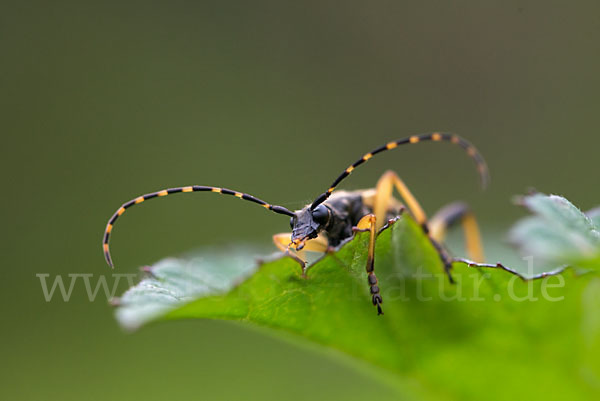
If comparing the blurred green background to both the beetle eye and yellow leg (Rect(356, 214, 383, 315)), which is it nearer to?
the beetle eye

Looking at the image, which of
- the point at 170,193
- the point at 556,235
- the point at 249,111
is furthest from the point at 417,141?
the point at 249,111

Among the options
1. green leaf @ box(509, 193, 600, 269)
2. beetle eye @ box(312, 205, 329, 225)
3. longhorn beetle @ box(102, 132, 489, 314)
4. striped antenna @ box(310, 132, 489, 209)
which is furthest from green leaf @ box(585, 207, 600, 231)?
beetle eye @ box(312, 205, 329, 225)

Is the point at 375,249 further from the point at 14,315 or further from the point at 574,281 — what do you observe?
the point at 14,315

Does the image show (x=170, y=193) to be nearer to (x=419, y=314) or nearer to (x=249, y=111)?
(x=419, y=314)

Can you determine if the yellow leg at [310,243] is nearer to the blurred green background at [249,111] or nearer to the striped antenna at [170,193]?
the striped antenna at [170,193]

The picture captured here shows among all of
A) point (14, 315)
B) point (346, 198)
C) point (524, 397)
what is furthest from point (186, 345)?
point (524, 397)
